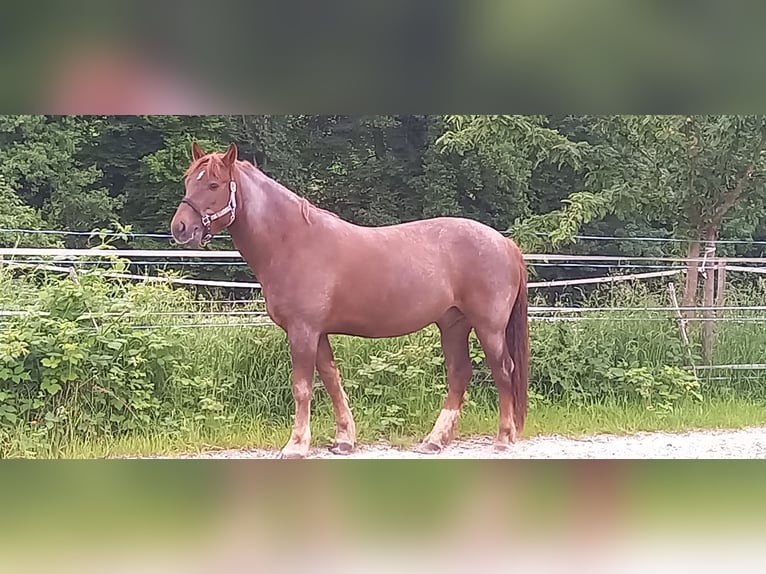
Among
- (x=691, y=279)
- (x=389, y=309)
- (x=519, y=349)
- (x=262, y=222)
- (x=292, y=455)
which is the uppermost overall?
(x=262, y=222)

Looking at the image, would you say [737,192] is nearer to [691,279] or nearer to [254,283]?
[691,279]

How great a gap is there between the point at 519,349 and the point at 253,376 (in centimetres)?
90

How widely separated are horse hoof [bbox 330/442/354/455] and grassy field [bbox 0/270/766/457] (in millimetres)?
98

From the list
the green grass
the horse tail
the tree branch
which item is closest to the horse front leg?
the green grass

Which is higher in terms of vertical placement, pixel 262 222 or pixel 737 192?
pixel 737 192

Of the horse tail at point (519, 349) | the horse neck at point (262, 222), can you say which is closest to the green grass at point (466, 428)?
the horse tail at point (519, 349)

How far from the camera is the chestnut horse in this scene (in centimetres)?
207

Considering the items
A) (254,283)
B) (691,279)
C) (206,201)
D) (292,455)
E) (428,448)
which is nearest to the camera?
(206,201)

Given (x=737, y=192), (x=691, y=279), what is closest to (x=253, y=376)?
(x=691, y=279)

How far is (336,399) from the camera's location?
88.7 inches
